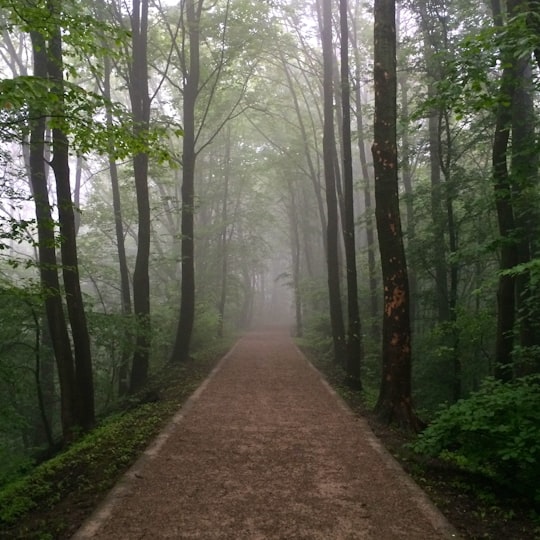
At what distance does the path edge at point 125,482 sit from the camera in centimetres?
377

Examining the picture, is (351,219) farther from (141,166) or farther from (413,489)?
(413,489)

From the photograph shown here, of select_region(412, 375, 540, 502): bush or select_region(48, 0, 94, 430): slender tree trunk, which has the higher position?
select_region(48, 0, 94, 430): slender tree trunk

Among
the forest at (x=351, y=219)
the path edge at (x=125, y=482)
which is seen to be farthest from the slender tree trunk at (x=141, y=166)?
the path edge at (x=125, y=482)

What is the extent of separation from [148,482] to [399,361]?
4.24 metres

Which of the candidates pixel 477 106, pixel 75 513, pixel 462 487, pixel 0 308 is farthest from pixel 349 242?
pixel 75 513

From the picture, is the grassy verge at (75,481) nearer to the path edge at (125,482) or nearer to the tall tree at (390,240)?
the path edge at (125,482)

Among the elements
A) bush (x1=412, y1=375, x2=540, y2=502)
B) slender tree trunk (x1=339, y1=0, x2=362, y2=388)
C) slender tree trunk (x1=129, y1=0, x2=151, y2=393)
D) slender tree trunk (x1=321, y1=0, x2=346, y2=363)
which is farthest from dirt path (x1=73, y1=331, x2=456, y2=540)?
slender tree trunk (x1=321, y1=0, x2=346, y2=363)

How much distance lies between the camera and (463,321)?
9.36 meters

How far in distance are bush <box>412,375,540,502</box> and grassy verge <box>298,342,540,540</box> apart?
0.16m

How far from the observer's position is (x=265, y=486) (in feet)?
15.7

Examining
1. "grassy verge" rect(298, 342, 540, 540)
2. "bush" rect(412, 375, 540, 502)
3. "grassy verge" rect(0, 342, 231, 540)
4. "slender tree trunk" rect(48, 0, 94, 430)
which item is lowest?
"grassy verge" rect(298, 342, 540, 540)

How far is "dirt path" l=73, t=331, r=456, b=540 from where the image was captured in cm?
387

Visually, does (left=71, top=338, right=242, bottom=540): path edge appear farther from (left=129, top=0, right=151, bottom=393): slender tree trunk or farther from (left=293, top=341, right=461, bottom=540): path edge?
(left=129, top=0, right=151, bottom=393): slender tree trunk

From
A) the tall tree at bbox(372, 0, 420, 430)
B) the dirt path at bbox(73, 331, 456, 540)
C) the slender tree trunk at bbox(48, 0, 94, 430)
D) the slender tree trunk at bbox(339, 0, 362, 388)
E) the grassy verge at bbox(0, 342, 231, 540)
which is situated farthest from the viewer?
the slender tree trunk at bbox(339, 0, 362, 388)
